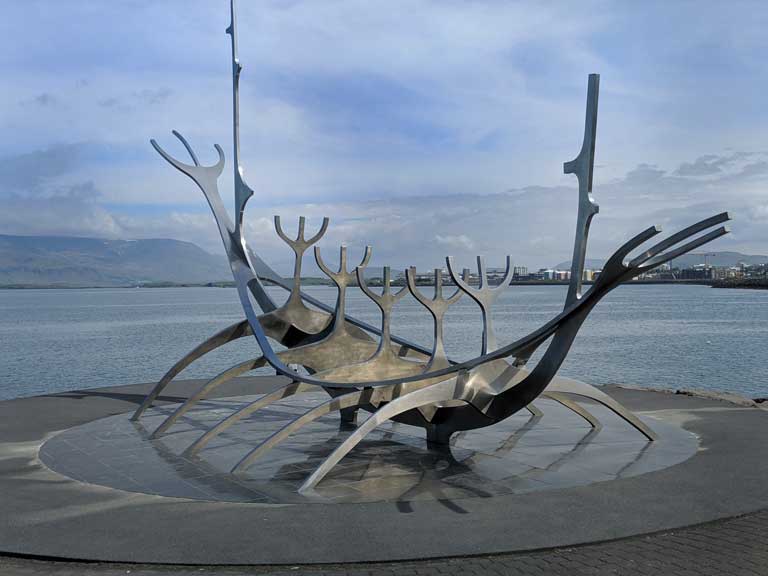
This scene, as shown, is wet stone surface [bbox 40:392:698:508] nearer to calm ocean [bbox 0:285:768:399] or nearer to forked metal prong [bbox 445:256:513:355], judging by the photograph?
forked metal prong [bbox 445:256:513:355]

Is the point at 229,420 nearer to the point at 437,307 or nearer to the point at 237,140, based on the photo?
the point at 437,307

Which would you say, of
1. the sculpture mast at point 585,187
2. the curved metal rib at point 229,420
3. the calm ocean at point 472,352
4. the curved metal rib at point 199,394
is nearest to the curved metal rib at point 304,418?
the curved metal rib at point 229,420

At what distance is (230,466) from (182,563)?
4.14 meters

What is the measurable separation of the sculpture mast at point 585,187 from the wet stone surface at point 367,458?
7.99 feet

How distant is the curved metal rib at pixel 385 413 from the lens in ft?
31.8

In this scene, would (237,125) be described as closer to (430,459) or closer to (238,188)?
(238,188)

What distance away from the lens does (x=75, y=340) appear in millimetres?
48812

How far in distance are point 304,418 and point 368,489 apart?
4.51 ft

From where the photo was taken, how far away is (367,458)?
11.6 m

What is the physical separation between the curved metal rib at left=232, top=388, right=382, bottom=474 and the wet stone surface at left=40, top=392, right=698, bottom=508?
0.20m

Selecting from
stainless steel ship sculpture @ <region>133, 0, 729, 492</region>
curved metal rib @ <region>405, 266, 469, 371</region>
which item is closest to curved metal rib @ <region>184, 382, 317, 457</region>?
stainless steel ship sculpture @ <region>133, 0, 729, 492</region>

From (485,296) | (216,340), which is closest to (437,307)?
(485,296)

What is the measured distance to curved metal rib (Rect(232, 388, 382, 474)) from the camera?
34.2 ft

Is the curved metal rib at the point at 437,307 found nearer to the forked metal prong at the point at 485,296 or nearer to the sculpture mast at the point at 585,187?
the forked metal prong at the point at 485,296
